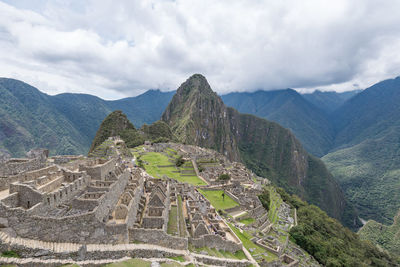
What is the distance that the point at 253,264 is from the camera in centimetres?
2252

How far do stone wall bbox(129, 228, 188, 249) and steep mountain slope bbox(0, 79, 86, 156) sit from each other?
116842 millimetres

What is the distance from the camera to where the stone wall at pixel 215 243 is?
20.5 metres

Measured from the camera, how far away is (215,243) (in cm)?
2195

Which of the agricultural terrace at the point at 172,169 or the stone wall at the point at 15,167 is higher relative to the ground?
the stone wall at the point at 15,167

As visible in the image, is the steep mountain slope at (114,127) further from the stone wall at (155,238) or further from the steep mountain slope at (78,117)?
the stone wall at (155,238)

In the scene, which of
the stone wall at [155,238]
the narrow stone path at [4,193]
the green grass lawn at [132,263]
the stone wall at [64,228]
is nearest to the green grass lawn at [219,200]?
the stone wall at [155,238]

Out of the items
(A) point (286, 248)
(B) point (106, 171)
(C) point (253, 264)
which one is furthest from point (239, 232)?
(B) point (106, 171)

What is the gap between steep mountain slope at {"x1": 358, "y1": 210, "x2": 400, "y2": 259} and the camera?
3218 inches

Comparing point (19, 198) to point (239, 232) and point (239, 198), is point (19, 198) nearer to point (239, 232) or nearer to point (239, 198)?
point (239, 232)

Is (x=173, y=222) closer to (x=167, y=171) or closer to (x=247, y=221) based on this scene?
(x=247, y=221)

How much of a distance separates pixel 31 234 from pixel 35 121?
522ft

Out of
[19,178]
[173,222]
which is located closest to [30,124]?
[19,178]

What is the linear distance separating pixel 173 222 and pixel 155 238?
476 centimetres

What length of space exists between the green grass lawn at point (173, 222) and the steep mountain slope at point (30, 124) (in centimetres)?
11248
